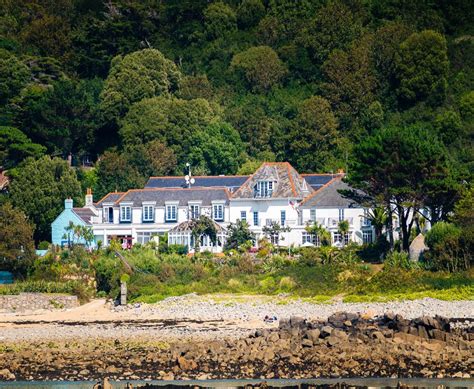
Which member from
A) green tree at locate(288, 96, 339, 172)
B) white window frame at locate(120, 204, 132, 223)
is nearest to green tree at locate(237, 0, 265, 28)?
green tree at locate(288, 96, 339, 172)

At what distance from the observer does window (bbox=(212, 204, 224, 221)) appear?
278ft

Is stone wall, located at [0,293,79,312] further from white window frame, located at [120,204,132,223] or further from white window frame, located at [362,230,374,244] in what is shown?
white window frame, located at [120,204,132,223]

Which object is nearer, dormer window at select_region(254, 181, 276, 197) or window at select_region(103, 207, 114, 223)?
dormer window at select_region(254, 181, 276, 197)

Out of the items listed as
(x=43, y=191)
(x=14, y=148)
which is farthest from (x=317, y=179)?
(x=14, y=148)

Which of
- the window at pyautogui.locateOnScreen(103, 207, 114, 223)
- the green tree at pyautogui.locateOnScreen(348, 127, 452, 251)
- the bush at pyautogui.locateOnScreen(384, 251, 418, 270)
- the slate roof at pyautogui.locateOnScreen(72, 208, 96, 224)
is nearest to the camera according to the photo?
the bush at pyautogui.locateOnScreen(384, 251, 418, 270)

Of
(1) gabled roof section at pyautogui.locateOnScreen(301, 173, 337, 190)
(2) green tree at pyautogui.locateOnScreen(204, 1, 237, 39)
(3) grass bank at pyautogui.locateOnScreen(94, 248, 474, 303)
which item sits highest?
(2) green tree at pyautogui.locateOnScreen(204, 1, 237, 39)

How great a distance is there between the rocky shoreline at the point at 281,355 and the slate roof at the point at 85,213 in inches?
1380

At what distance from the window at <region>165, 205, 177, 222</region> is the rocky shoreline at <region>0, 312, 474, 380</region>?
113 feet

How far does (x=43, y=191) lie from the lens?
87062 millimetres

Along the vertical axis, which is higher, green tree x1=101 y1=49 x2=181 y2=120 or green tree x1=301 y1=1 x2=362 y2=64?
green tree x1=301 y1=1 x2=362 y2=64

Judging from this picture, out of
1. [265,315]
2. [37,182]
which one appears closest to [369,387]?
[265,315]

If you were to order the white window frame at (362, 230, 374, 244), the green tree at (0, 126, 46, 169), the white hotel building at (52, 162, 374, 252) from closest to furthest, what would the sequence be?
the white window frame at (362, 230, 374, 244)
the white hotel building at (52, 162, 374, 252)
the green tree at (0, 126, 46, 169)

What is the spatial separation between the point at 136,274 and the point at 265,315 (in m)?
11.4

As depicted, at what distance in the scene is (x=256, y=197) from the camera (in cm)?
8438
